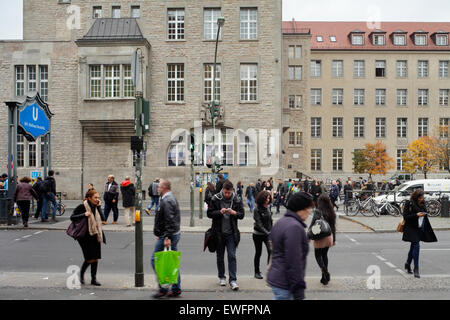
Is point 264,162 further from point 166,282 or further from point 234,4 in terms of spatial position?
point 166,282

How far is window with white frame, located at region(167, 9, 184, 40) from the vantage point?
30109 mm

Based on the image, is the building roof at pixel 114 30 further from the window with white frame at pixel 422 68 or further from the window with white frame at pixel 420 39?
the window with white frame at pixel 420 39

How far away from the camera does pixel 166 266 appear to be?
A: 6523mm

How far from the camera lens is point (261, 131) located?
1164 inches

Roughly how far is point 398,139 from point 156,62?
38942 millimetres

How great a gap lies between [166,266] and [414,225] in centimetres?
502

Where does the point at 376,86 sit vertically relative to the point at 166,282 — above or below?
above

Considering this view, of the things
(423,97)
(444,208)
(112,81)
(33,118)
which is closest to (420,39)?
(423,97)

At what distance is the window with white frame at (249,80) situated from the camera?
29828 millimetres

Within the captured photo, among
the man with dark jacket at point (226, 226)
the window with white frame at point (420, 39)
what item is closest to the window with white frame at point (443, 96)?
the window with white frame at point (420, 39)

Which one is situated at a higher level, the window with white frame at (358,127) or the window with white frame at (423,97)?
the window with white frame at (423,97)

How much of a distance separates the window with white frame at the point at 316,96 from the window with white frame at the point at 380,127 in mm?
7939
